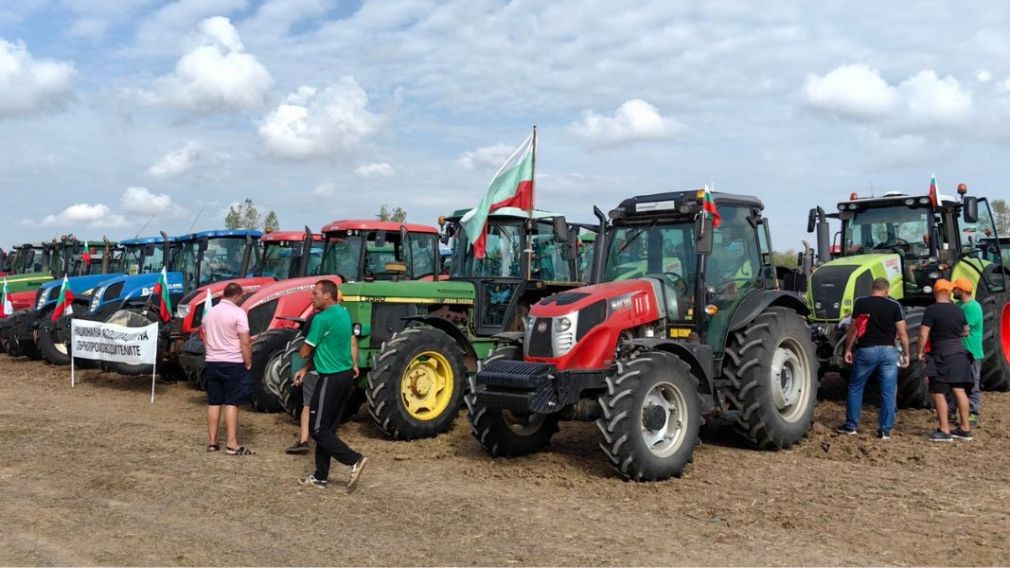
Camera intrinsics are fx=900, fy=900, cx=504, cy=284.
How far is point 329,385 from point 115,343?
672 centimetres

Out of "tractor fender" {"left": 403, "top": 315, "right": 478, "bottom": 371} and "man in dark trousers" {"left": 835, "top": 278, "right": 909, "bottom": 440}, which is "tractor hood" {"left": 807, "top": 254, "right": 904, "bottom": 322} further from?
"tractor fender" {"left": 403, "top": 315, "right": 478, "bottom": 371}

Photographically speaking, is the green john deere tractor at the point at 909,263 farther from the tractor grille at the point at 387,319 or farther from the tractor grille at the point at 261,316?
the tractor grille at the point at 261,316

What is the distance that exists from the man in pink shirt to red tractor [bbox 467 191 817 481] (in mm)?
2306

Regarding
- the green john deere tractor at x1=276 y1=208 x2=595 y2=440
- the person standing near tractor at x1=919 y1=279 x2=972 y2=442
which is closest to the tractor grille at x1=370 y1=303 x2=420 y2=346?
the green john deere tractor at x1=276 y1=208 x2=595 y2=440

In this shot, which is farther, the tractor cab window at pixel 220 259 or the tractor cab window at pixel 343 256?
the tractor cab window at pixel 220 259

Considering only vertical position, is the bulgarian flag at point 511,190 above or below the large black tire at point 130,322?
above

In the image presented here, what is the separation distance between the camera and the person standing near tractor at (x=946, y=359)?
8586 mm

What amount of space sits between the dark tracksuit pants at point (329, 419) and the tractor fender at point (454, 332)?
2.48m

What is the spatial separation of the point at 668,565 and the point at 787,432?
349 centimetres

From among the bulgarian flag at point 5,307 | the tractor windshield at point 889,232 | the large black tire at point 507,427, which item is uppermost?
the tractor windshield at point 889,232

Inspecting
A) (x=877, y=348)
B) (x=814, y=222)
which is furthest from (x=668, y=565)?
(x=814, y=222)

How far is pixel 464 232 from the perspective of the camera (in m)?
10.3

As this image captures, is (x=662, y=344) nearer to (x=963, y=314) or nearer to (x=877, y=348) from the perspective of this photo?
(x=877, y=348)

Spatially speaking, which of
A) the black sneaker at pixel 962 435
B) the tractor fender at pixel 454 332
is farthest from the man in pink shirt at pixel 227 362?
the black sneaker at pixel 962 435
